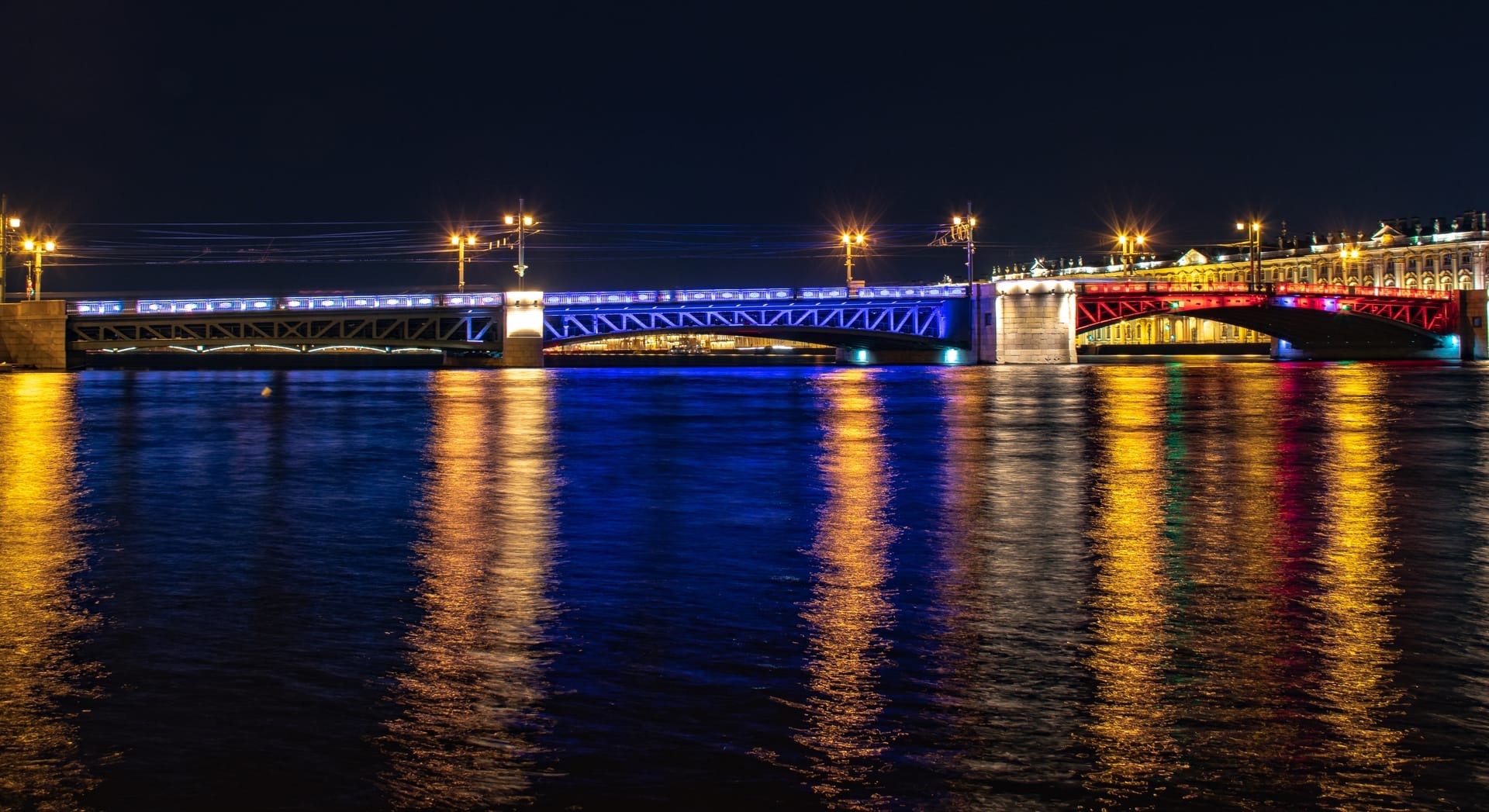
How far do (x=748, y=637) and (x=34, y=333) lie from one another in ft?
304

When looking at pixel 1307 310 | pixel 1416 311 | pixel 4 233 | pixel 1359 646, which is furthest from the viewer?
pixel 1416 311

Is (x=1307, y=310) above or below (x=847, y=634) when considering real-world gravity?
above

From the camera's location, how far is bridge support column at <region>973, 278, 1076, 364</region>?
3912 inches

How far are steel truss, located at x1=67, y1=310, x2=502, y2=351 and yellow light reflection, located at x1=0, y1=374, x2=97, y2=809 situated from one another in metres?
71.0

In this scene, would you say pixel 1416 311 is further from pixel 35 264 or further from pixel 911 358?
pixel 35 264

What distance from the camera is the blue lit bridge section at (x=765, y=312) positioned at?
93812mm

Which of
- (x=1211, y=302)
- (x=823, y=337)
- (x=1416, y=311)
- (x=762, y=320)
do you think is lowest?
(x=823, y=337)

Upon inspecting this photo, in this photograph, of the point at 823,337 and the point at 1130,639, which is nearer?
the point at 1130,639

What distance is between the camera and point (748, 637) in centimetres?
835

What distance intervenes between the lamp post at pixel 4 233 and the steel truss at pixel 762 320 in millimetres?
33285

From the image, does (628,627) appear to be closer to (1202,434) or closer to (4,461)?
(4,461)

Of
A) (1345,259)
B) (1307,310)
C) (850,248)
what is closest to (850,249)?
(850,248)

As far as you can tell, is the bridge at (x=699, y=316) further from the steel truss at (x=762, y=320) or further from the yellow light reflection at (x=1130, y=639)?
the yellow light reflection at (x=1130, y=639)

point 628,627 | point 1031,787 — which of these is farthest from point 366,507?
point 1031,787
